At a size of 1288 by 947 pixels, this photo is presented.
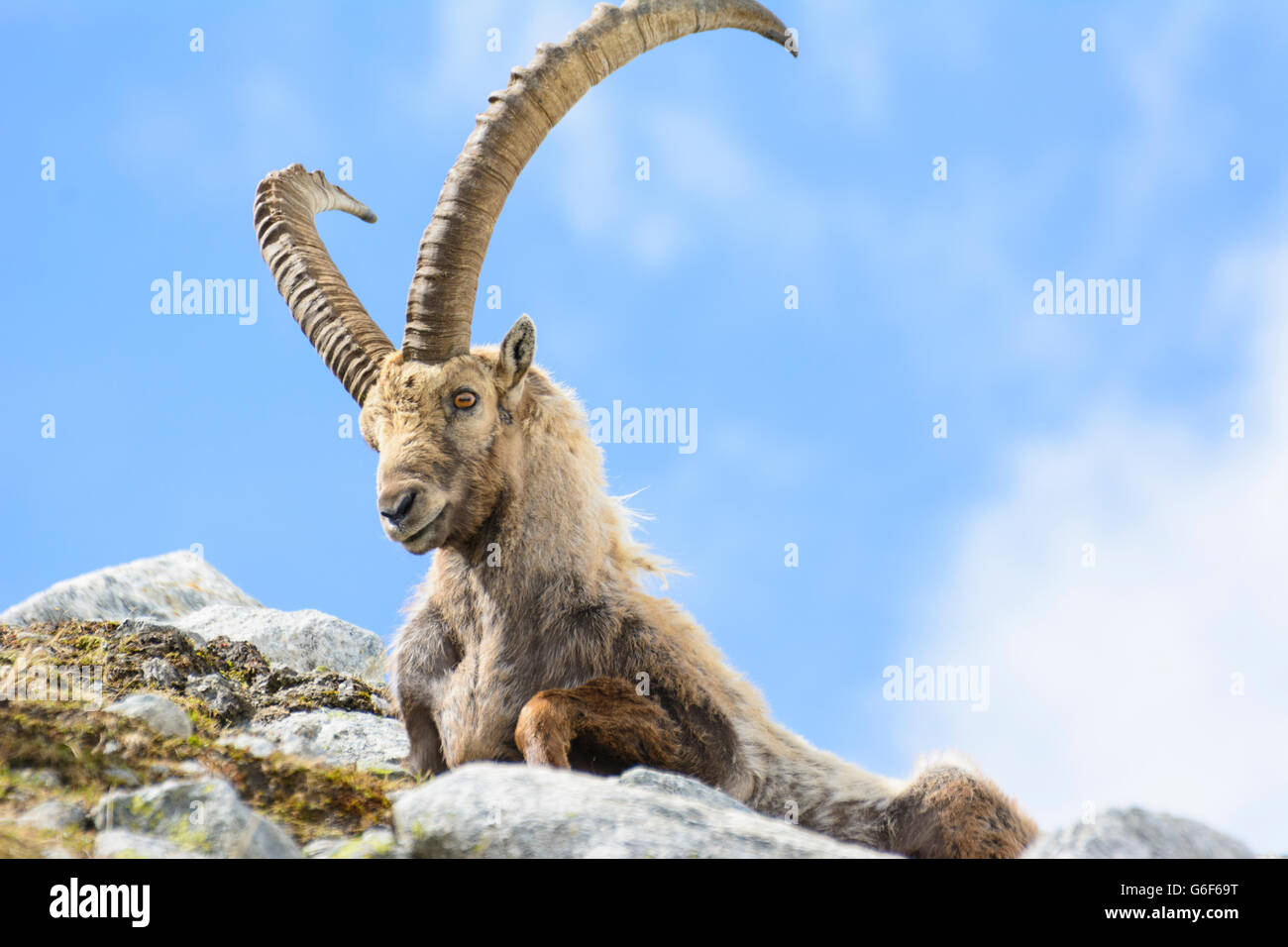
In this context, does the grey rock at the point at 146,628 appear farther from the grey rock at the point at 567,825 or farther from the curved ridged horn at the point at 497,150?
the grey rock at the point at 567,825

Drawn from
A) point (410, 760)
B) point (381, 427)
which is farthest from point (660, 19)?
point (410, 760)

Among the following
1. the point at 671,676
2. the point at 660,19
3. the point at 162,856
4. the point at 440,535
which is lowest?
the point at 162,856

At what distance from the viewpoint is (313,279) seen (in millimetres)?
9383

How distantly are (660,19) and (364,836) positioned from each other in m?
6.05

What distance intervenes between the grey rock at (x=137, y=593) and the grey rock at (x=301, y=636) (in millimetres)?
956

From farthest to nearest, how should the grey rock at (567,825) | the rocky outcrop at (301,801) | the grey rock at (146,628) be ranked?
the grey rock at (146,628) → the rocky outcrop at (301,801) → the grey rock at (567,825)

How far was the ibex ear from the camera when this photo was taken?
321 inches

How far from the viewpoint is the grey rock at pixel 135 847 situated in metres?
4.66

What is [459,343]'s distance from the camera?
8203 millimetres

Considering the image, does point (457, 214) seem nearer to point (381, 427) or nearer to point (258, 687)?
point (381, 427)

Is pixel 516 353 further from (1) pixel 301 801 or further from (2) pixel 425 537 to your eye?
(1) pixel 301 801

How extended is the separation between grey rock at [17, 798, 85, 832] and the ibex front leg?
242cm

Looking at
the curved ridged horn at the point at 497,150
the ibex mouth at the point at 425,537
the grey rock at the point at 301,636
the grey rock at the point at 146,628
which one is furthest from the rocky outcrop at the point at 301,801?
the grey rock at the point at 301,636
